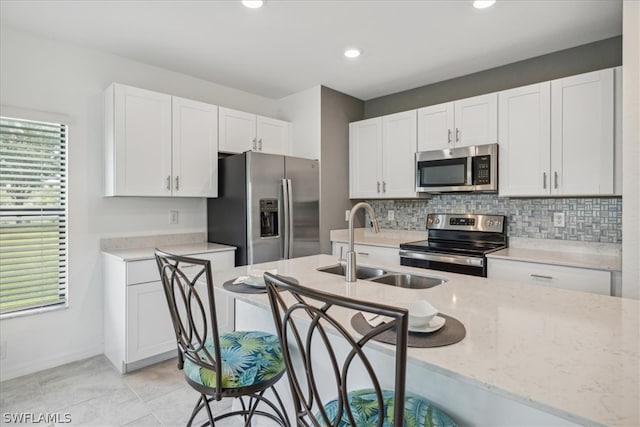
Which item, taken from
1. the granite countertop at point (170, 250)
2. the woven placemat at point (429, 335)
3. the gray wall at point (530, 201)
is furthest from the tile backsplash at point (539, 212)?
the woven placemat at point (429, 335)

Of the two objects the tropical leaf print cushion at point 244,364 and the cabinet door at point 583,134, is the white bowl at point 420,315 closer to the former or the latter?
the tropical leaf print cushion at point 244,364

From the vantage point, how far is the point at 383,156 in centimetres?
382

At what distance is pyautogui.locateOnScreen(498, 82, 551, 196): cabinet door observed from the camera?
278 centimetres

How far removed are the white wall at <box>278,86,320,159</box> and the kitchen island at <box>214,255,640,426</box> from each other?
2.50 m

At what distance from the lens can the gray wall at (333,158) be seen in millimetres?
3840

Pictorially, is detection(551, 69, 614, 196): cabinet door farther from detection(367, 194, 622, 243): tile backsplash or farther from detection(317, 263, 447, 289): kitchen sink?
detection(317, 263, 447, 289): kitchen sink

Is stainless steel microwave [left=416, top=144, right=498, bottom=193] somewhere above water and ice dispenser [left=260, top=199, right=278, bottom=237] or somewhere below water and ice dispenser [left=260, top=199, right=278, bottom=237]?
above

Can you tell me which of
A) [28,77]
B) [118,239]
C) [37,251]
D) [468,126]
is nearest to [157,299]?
[118,239]

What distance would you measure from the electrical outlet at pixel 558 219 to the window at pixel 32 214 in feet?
13.3

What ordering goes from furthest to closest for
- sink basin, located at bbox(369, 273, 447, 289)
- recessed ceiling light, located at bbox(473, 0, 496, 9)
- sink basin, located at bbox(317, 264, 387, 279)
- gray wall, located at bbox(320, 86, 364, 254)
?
1. gray wall, located at bbox(320, 86, 364, 254)
2. recessed ceiling light, located at bbox(473, 0, 496, 9)
3. sink basin, located at bbox(317, 264, 387, 279)
4. sink basin, located at bbox(369, 273, 447, 289)

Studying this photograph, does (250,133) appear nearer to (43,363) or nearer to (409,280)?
(409,280)

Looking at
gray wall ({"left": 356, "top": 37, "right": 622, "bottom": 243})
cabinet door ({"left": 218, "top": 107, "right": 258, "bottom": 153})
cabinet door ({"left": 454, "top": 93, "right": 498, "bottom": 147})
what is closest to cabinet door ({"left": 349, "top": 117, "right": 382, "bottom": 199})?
gray wall ({"left": 356, "top": 37, "right": 622, "bottom": 243})

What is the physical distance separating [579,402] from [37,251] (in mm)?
3380

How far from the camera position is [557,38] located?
274 cm
